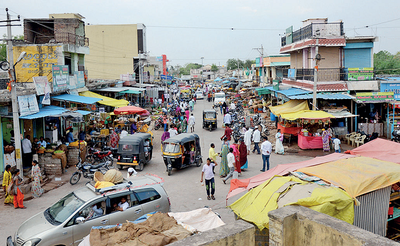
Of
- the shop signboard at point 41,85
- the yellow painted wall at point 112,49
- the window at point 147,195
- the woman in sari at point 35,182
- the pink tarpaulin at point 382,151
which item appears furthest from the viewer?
the yellow painted wall at point 112,49

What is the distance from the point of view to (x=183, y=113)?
3053 cm

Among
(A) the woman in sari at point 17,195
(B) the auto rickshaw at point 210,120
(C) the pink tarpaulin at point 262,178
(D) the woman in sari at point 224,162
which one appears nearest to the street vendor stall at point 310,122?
(D) the woman in sari at point 224,162

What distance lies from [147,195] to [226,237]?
3954 millimetres

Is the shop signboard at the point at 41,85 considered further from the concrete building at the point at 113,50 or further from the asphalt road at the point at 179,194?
the concrete building at the point at 113,50

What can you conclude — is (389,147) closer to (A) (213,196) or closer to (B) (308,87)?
(A) (213,196)

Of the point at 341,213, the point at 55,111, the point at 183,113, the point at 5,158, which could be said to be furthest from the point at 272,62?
the point at 341,213

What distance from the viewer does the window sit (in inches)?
335

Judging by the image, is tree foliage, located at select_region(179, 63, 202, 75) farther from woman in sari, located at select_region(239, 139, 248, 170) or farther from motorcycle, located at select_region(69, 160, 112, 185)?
motorcycle, located at select_region(69, 160, 112, 185)

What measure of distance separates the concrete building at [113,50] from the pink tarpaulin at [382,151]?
41482 millimetres

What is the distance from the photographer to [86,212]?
7.66m

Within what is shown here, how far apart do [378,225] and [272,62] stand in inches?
1455

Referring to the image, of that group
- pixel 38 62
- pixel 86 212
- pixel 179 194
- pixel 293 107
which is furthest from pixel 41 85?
pixel 293 107

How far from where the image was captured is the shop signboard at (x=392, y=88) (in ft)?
66.7

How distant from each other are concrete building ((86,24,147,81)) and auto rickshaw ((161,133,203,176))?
3467cm
